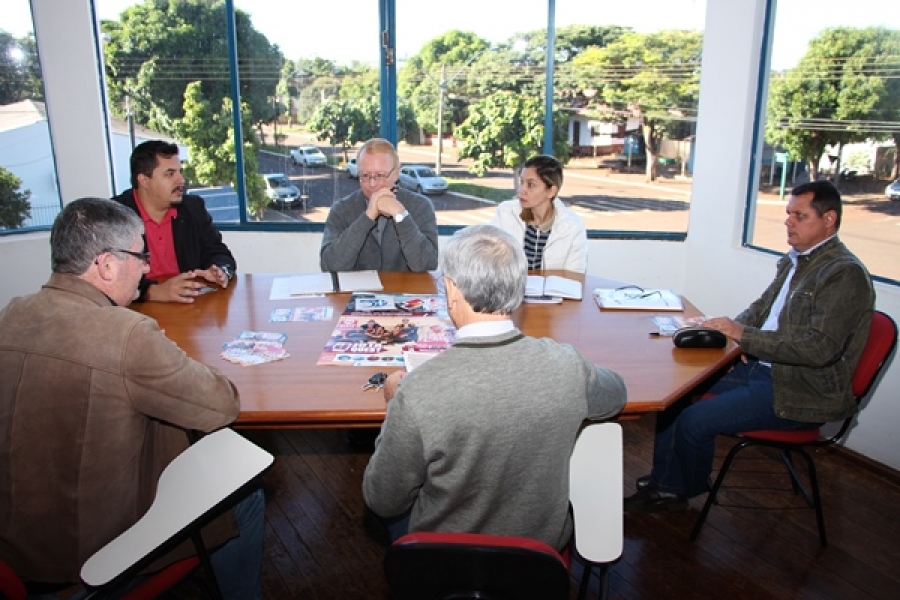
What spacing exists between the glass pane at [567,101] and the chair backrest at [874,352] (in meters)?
2.18

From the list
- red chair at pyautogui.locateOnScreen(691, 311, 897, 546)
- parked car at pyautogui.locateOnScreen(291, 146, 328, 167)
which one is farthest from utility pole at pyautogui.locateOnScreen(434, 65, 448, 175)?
red chair at pyautogui.locateOnScreen(691, 311, 897, 546)

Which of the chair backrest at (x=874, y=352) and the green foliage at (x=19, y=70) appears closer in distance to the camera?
the chair backrest at (x=874, y=352)

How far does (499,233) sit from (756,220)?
2.84 m

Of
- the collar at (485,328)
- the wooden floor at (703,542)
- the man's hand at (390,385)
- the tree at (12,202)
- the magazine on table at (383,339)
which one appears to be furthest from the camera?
the tree at (12,202)

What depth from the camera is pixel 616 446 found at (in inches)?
66.9

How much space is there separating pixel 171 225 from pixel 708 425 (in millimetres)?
2399

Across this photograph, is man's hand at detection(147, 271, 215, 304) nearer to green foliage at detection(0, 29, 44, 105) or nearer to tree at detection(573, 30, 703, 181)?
green foliage at detection(0, 29, 44, 105)

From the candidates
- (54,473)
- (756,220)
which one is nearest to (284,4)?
(756,220)

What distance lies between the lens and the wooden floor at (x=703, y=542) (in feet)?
7.47

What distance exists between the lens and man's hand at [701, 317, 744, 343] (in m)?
2.25

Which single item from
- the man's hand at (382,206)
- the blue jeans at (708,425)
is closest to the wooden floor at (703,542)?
the blue jeans at (708,425)

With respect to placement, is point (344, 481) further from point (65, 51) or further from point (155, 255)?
point (65, 51)

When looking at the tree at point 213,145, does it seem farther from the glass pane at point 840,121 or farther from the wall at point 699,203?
the glass pane at point 840,121

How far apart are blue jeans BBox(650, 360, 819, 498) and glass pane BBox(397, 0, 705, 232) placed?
1.94 m
